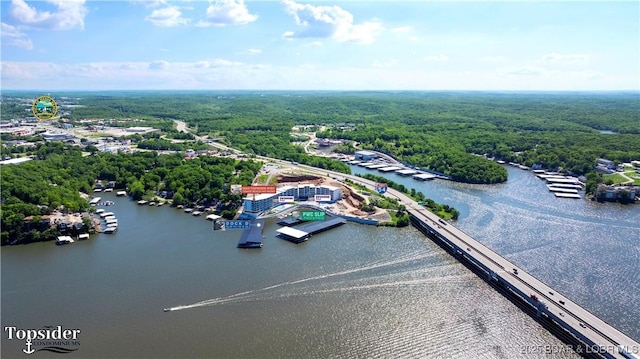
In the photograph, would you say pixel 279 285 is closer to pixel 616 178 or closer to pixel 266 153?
pixel 266 153

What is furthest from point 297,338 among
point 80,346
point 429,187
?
point 429,187

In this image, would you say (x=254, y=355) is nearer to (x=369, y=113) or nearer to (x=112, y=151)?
(x=112, y=151)

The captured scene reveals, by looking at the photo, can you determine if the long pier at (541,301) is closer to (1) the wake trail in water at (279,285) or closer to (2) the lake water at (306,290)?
(2) the lake water at (306,290)

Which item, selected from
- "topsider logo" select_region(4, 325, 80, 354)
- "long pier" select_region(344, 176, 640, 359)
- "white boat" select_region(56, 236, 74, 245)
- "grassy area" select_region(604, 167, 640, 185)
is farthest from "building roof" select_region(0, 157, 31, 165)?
"grassy area" select_region(604, 167, 640, 185)

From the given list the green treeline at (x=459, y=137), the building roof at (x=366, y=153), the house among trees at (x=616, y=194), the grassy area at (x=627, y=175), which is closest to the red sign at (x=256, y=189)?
the green treeline at (x=459, y=137)

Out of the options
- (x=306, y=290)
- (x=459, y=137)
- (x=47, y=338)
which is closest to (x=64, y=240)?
(x=47, y=338)

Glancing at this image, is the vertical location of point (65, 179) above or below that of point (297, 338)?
above
